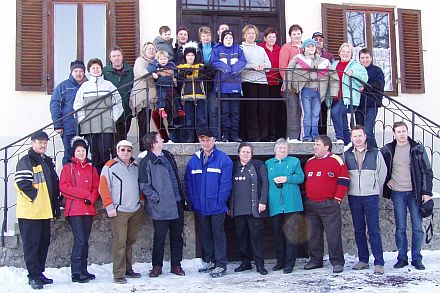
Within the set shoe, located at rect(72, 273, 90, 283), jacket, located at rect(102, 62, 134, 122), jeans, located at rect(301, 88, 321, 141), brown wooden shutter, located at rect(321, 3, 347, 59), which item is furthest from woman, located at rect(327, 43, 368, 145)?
shoe, located at rect(72, 273, 90, 283)

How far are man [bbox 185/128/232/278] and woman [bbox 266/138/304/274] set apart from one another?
58cm

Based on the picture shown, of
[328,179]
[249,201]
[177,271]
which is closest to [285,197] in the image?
[249,201]

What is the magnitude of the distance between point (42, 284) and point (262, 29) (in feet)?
19.7

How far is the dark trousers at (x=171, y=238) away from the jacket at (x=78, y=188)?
32.3 inches

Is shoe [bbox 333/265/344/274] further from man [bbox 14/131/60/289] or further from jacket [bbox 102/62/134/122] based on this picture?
jacket [bbox 102/62/134/122]

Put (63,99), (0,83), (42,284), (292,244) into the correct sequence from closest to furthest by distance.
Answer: (42,284) → (292,244) → (63,99) → (0,83)

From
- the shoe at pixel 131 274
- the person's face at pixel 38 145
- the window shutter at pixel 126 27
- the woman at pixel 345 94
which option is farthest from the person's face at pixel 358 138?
the window shutter at pixel 126 27

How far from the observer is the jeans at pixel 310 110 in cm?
836

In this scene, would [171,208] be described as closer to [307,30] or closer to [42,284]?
[42,284]

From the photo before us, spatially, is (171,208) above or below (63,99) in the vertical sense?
below

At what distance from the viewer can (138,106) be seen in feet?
27.1

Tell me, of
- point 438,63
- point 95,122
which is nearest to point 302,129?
point 95,122

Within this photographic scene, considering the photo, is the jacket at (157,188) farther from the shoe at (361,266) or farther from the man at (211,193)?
the shoe at (361,266)

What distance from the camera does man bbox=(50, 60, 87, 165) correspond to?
8102 millimetres
